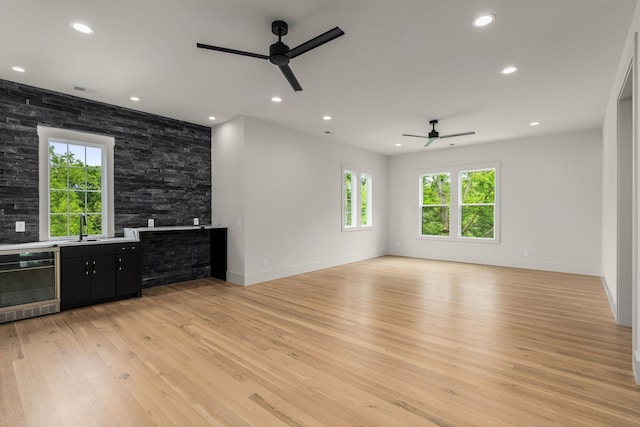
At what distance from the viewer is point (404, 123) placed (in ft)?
18.7

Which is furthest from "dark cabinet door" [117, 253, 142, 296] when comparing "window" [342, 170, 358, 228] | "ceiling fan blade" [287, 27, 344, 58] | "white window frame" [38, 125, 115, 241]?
"window" [342, 170, 358, 228]

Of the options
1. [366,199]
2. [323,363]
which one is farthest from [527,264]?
[323,363]

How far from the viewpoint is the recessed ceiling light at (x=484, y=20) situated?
2.56 m

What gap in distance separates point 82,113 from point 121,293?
8.76 feet

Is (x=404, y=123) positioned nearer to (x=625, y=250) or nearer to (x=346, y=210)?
(x=346, y=210)

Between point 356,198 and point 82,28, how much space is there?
20.3ft

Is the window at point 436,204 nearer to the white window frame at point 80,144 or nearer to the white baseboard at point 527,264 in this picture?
the white baseboard at point 527,264

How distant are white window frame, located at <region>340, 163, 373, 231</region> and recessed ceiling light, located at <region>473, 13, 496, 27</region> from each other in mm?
4853

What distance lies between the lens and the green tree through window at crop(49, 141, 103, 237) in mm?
4293

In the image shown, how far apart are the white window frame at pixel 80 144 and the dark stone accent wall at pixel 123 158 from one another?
0.20 feet

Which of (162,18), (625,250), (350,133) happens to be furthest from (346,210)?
(162,18)

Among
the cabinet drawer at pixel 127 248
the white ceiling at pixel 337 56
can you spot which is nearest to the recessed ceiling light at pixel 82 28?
the white ceiling at pixel 337 56

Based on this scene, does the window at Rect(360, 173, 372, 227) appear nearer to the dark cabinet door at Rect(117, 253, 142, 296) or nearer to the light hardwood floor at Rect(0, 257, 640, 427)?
the light hardwood floor at Rect(0, 257, 640, 427)

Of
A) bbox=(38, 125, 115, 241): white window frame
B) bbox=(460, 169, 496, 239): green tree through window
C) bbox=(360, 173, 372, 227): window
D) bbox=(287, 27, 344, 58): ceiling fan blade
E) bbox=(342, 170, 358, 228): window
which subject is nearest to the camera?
bbox=(287, 27, 344, 58): ceiling fan blade
